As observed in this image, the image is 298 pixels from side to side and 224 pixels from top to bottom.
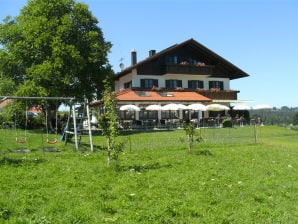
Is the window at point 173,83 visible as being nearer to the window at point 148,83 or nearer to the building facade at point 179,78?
the building facade at point 179,78

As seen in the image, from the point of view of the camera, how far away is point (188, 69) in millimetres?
48062

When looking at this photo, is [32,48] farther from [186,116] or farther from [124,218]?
[124,218]

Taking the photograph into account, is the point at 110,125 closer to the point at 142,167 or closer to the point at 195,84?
the point at 142,167

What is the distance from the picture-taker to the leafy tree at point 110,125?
12.6m

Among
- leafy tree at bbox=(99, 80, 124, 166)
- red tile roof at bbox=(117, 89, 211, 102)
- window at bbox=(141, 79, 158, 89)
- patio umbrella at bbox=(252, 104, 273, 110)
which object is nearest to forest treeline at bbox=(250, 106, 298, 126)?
patio umbrella at bbox=(252, 104, 273, 110)

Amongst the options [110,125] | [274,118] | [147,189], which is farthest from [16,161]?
[274,118]

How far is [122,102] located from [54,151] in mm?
24653

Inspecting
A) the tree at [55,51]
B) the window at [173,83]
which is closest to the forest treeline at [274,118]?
the window at [173,83]

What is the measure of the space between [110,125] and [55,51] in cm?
1987

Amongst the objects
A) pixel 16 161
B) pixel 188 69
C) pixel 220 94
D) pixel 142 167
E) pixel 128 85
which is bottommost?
pixel 142 167

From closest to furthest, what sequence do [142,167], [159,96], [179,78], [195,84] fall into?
[142,167]
[159,96]
[179,78]
[195,84]

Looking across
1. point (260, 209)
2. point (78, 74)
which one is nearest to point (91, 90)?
point (78, 74)

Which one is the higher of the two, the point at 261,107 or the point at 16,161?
the point at 261,107

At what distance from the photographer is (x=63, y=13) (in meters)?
33.9
